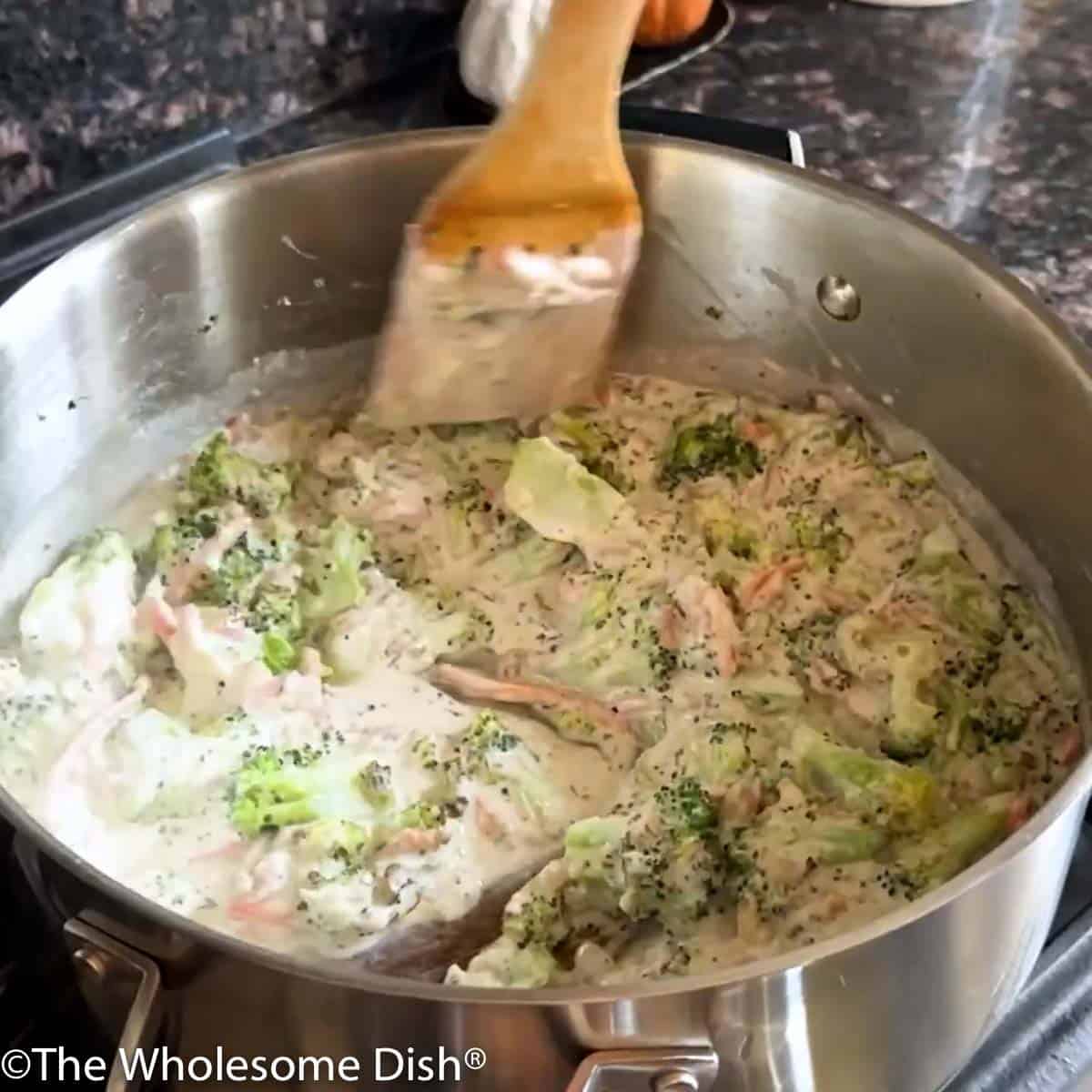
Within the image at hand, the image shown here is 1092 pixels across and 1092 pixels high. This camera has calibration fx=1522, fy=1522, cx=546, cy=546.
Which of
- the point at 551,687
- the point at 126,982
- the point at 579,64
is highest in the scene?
the point at 579,64

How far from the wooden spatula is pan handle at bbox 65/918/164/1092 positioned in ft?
1.70

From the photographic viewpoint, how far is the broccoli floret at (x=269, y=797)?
0.87 meters

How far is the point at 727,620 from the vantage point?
1010 mm

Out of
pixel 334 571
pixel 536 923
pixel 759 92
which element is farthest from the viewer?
pixel 759 92

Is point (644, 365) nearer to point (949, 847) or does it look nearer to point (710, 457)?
point (710, 457)

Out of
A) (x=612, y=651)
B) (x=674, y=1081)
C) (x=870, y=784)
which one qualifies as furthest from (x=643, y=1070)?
(x=612, y=651)

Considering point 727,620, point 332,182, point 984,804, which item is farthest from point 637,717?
point 332,182

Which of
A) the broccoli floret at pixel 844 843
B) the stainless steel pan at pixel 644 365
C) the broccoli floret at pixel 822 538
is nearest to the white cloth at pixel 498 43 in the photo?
the stainless steel pan at pixel 644 365

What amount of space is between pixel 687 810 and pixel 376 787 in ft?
0.61

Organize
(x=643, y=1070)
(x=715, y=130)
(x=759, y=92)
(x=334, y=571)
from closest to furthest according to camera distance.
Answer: (x=643, y=1070)
(x=334, y=571)
(x=715, y=130)
(x=759, y=92)

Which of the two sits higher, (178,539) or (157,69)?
(157,69)

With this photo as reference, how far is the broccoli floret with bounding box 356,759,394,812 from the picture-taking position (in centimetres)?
90

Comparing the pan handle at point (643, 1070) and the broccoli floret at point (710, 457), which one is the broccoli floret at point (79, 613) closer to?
the broccoli floret at point (710, 457)

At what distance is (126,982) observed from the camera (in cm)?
64
